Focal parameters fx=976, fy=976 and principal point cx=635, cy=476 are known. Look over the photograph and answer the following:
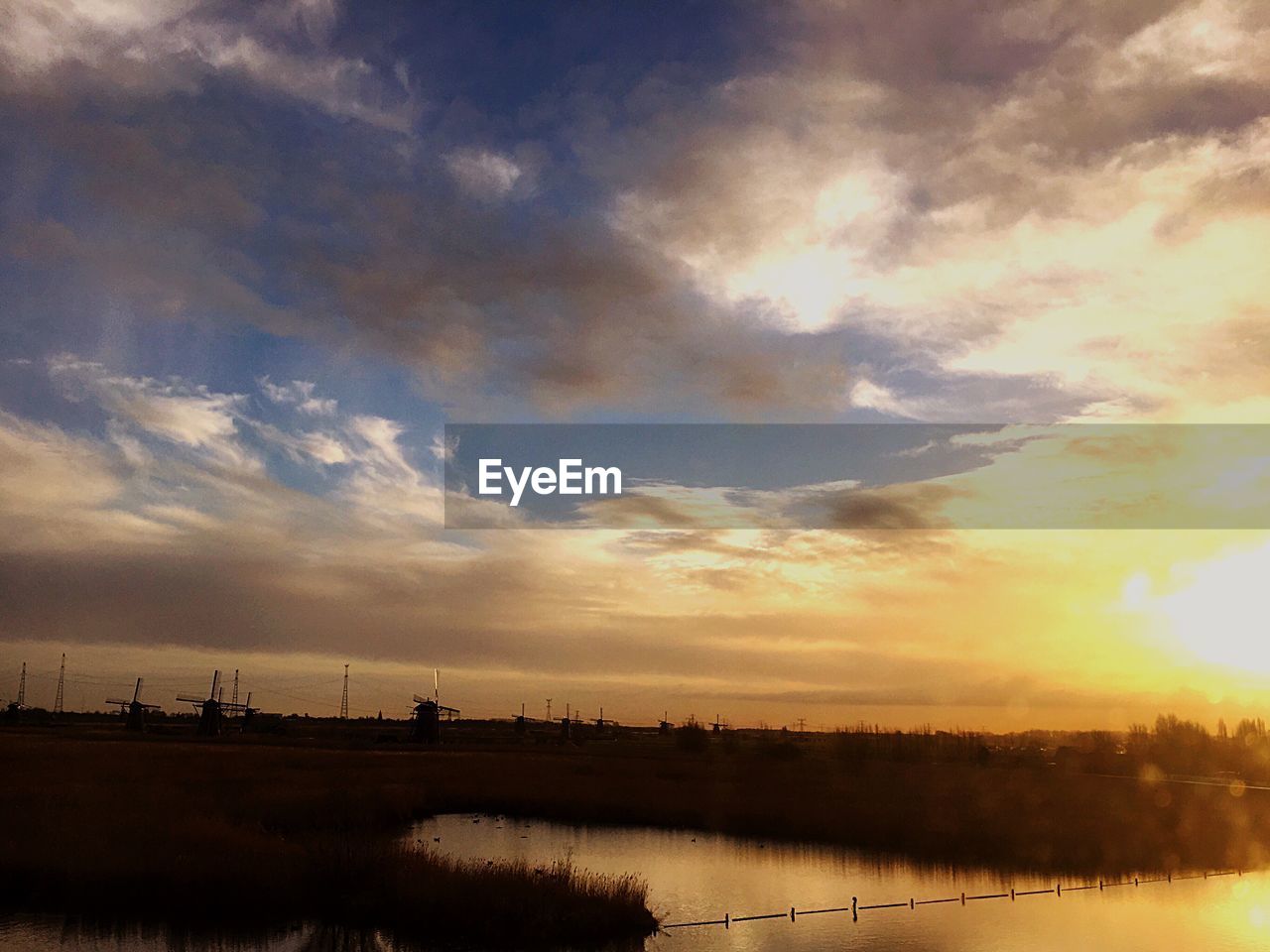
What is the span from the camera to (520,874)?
90.9ft

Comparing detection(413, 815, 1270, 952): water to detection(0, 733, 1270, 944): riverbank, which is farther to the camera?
detection(413, 815, 1270, 952): water

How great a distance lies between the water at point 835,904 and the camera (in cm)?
2523

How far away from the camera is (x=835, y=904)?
103 ft

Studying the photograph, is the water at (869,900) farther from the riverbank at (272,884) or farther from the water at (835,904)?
the riverbank at (272,884)

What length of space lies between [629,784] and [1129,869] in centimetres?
3041

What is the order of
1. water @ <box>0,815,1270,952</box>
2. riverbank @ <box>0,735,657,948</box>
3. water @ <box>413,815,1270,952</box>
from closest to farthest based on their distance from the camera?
1. riverbank @ <box>0,735,657,948</box>
2. water @ <box>0,815,1270,952</box>
3. water @ <box>413,815,1270,952</box>

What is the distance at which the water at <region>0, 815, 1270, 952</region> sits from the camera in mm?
25234

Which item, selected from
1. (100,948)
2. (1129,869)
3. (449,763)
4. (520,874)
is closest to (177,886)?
(100,948)

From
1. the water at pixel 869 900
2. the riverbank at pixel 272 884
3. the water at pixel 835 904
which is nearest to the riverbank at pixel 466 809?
the riverbank at pixel 272 884

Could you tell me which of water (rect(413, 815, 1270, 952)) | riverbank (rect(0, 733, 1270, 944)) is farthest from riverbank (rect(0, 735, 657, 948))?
water (rect(413, 815, 1270, 952))

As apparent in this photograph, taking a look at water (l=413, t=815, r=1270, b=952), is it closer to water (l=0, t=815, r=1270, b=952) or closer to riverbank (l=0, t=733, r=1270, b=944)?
water (l=0, t=815, r=1270, b=952)

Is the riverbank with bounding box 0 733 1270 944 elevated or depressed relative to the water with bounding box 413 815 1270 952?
elevated

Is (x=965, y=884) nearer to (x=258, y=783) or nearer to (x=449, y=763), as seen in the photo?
(x=258, y=783)

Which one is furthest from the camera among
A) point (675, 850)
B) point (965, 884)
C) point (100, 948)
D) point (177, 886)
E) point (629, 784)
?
point (629, 784)
